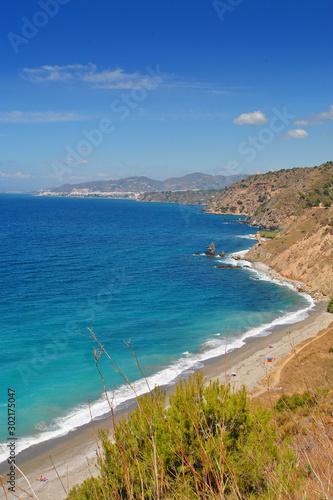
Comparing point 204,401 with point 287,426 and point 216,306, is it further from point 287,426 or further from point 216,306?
point 216,306

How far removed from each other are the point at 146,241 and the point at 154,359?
54.1 metres

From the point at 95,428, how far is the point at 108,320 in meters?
14.4

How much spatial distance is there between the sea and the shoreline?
2.49 feet

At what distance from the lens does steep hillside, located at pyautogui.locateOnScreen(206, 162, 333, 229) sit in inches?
4067

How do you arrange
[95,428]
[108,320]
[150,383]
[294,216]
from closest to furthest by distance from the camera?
[95,428] < [150,383] < [108,320] < [294,216]

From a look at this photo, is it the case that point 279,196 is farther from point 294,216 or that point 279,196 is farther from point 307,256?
point 307,256

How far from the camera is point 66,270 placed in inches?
1893

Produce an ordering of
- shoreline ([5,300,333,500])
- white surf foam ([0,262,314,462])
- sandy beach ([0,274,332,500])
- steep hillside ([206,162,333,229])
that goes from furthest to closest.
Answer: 1. steep hillside ([206,162,333,229])
2. white surf foam ([0,262,314,462])
3. shoreline ([5,300,333,500])
4. sandy beach ([0,274,332,500])

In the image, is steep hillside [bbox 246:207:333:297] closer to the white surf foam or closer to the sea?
the sea

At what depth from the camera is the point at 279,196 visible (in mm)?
115500

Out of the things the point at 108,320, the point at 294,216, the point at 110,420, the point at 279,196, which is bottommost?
the point at 110,420

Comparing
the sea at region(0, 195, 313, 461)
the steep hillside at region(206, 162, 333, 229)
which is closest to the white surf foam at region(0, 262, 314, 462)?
the sea at region(0, 195, 313, 461)

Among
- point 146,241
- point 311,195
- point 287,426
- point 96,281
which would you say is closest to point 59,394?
point 287,426

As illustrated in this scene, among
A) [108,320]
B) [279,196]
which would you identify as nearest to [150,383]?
[108,320]
